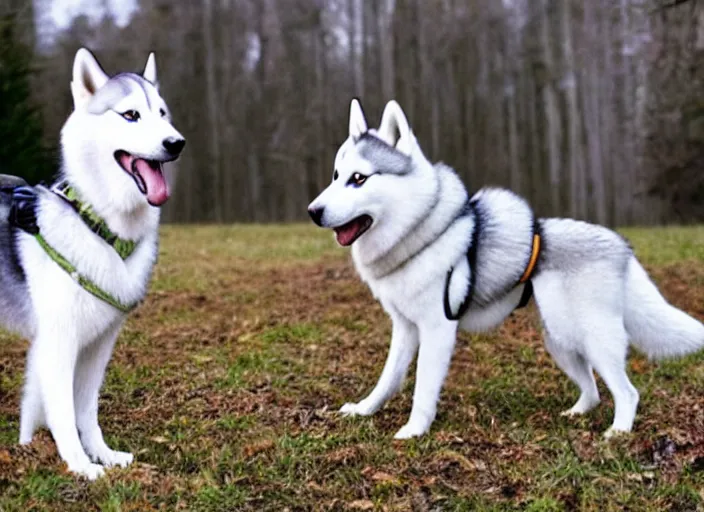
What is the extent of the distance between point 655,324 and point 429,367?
4.11 ft

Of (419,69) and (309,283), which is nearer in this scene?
(309,283)

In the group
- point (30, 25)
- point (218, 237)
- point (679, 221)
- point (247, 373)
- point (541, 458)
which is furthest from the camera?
point (30, 25)

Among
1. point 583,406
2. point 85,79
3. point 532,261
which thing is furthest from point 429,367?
point 85,79

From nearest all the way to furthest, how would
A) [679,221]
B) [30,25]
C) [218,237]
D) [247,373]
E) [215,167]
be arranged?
[247,373] < [218,237] < [679,221] < [30,25] < [215,167]

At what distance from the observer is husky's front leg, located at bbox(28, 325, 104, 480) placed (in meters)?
3.34

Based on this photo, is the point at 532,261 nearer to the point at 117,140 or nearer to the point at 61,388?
the point at 117,140

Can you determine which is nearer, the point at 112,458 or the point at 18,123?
the point at 112,458

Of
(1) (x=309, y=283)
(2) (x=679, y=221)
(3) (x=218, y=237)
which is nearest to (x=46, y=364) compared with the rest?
(1) (x=309, y=283)

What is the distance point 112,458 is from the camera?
11.8ft

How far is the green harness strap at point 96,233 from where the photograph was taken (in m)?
3.35

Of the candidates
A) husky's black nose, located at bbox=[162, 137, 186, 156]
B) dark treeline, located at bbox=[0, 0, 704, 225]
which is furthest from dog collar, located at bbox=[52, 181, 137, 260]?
dark treeline, located at bbox=[0, 0, 704, 225]

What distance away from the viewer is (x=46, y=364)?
3.36 metres

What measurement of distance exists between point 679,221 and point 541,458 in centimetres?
1645

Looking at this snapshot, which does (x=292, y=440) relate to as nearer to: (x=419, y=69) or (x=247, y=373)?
(x=247, y=373)
